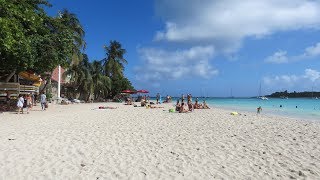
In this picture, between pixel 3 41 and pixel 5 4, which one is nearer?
pixel 3 41

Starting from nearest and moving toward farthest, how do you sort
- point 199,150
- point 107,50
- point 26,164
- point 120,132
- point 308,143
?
1. point 26,164
2. point 199,150
3. point 308,143
4. point 120,132
5. point 107,50

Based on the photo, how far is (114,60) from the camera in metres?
64.4

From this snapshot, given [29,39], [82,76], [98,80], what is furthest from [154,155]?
[98,80]

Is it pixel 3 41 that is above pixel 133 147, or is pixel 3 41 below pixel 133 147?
above

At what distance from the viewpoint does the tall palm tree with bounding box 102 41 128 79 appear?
208 ft

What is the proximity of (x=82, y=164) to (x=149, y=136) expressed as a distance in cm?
455

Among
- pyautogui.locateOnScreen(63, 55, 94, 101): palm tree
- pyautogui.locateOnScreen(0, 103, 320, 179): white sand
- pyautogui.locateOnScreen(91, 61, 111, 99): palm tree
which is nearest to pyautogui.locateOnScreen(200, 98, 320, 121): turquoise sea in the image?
pyautogui.locateOnScreen(91, 61, 111, 99): palm tree

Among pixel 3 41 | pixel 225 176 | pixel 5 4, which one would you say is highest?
pixel 5 4

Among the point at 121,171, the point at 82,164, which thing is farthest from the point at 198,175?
the point at 82,164

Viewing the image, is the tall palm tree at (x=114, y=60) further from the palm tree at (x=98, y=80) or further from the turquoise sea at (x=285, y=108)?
the turquoise sea at (x=285, y=108)

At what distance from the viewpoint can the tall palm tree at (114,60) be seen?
208 feet

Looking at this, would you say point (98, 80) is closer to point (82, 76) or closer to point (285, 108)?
point (82, 76)

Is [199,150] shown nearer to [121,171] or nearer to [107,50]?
Answer: [121,171]

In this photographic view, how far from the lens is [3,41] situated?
1769 cm
